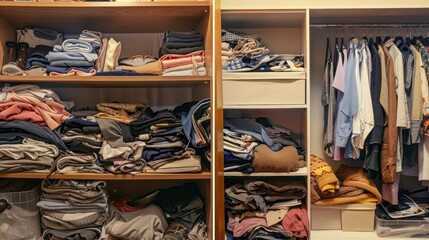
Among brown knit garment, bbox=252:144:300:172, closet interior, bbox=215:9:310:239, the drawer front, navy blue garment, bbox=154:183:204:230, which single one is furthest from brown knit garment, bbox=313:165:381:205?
navy blue garment, bbox=154:183:204:230

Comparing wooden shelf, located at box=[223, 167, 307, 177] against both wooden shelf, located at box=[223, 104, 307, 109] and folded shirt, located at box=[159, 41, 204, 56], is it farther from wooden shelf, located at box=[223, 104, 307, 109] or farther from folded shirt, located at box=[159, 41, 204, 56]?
folded shirt, located at box=[159, 41, 204, 56]

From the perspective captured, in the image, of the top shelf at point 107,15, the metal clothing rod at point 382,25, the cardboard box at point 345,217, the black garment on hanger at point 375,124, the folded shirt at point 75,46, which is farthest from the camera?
the metal clothing rod at point 382,25

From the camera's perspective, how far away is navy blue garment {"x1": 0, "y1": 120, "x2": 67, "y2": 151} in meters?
1.56

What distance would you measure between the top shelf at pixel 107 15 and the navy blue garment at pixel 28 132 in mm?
497

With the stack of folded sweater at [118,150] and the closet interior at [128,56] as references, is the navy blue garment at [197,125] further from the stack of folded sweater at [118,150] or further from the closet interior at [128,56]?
the stack of folded sweater at [118,150]

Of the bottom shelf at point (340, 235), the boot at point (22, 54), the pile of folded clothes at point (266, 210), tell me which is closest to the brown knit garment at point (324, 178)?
the pile of folded clothes at point (266, 210)

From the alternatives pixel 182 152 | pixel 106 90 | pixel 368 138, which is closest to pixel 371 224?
pixel 368 138

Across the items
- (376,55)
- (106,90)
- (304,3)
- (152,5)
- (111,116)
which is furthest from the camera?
(304,3)

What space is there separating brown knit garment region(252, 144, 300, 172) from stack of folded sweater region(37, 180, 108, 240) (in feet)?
2.34

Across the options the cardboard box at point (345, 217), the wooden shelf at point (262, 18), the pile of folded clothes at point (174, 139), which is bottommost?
the cardboard box at point (345, 217)

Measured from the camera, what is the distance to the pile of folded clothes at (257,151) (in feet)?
5.61

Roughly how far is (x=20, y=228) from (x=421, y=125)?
1.91 meters

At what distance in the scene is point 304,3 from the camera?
6.98 feet

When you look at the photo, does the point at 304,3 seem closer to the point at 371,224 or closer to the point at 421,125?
the point at 421,125
